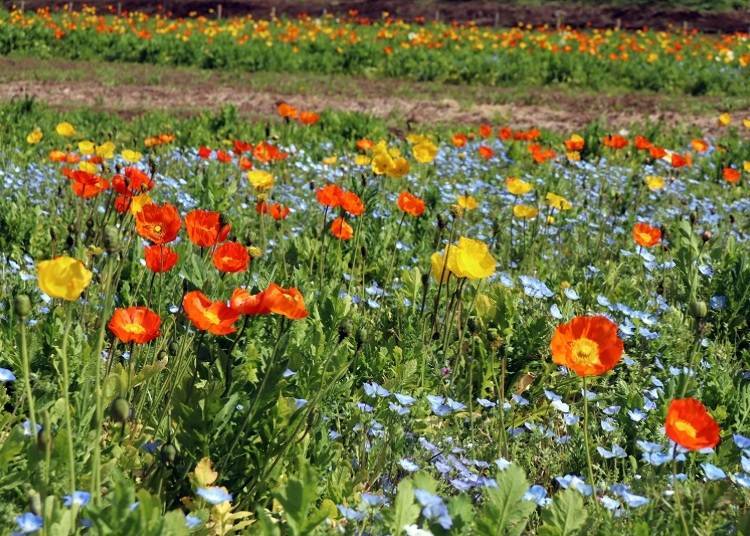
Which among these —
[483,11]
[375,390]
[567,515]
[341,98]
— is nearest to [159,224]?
[375,390]

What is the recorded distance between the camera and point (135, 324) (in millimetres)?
2100

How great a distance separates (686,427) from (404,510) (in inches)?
26.0

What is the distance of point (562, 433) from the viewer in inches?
111

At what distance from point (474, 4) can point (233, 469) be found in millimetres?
38287

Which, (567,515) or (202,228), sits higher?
(202,228)

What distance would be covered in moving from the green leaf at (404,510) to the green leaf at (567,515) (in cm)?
33

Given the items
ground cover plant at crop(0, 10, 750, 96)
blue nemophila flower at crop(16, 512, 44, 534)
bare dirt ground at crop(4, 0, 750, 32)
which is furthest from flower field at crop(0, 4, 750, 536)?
bare dirt ground at crop(4, 0, 750, 32)

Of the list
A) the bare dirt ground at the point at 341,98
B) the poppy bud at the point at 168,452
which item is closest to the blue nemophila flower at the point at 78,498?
the poppy bud at the point at 168,452

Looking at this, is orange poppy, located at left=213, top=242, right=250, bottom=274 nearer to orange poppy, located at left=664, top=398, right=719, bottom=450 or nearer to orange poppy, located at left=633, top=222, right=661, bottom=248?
orange poppy, located at left=664, top=398, right=719, bottom=450

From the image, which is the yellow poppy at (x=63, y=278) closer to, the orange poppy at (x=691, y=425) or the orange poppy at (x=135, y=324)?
the orange poppy at (x=135, y=324)

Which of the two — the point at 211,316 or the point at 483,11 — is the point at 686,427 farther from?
the point at 483,11

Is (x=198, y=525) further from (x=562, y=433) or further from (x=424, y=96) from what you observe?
(x=424, y=96)

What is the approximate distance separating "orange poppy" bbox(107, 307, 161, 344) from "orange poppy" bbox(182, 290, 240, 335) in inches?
6.8

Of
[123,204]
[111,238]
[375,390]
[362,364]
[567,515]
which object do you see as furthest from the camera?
[123,204]
